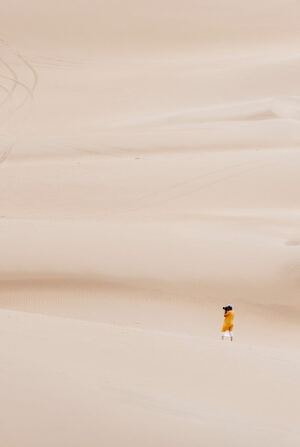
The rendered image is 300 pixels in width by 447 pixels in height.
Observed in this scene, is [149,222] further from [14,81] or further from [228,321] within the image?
[14,81]

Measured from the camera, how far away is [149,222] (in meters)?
11.5

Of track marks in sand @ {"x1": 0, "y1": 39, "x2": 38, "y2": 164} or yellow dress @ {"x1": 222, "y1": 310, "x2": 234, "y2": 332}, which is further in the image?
track marks in sand @ {"x1": 0, "y1": 39, "x2": 38, "y2": 164}

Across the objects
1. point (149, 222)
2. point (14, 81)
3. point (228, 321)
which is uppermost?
point (14, 81)

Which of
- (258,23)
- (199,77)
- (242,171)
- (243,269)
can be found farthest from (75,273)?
(258,23)

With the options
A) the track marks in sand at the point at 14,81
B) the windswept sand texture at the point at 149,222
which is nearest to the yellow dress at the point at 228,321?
the windswept sand texture at the point at 149,222

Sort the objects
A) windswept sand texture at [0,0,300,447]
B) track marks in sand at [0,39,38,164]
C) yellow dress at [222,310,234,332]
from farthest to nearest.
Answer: track marks in sand at [0,39,38,164]
yellow dress at [222,310,234,332]
windswept sand texture at [0,0,300,447]

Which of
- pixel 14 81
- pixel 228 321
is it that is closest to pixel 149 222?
pixel 228 321

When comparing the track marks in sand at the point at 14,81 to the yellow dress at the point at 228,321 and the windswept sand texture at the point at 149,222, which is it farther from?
the yellow dress at the point at 228,321

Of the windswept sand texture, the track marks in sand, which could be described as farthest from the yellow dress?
the track marks in sand

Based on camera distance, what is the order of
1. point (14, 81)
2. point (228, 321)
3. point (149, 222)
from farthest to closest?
1. point (14, 81)
2. point (149, 222)
3. point (228, 321)

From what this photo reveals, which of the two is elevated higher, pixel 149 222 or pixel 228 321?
pixel 149 222

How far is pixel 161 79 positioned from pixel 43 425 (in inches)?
519

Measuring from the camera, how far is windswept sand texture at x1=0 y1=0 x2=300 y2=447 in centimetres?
567

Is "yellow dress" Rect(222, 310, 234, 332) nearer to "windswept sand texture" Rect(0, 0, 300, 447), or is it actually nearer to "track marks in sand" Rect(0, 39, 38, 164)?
"windswept sand texture" Rect(0, 0, 300, 447)
